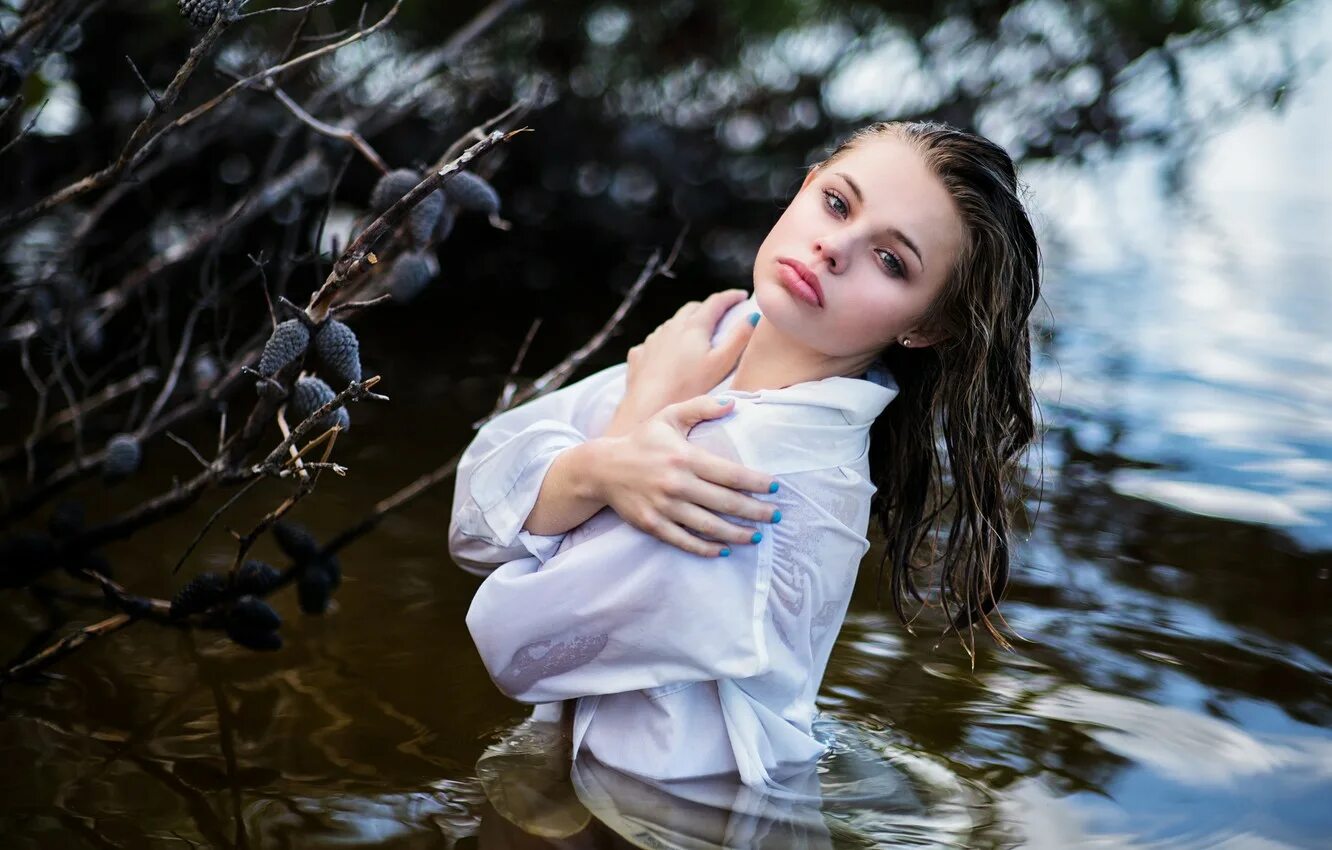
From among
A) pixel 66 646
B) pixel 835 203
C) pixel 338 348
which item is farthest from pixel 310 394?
pixel 835 203

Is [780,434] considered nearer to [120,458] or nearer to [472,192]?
[472,192]

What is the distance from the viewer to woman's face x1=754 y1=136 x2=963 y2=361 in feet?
4.25

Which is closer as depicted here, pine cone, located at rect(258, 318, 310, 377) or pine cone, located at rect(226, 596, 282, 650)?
pine cone, located at rect(258, 318, 310, 377)

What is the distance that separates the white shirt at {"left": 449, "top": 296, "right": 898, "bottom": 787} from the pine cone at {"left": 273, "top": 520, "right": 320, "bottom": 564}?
0.27 m

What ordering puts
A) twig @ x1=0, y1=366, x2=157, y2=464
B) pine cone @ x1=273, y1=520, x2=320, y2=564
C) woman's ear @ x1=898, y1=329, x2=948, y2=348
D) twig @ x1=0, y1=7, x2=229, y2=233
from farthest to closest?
twig @ x1=0, y1=366, x2=157, y2=464, pine cone @ x1=273, y1=520, x2=320, y2=564, woman's ear @ x1=898, y1=329, x2=948, y2=348, twig @ x1=0, y1=7, x2=229, y2=233

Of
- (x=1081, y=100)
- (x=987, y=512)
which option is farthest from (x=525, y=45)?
(x=987, y=512)

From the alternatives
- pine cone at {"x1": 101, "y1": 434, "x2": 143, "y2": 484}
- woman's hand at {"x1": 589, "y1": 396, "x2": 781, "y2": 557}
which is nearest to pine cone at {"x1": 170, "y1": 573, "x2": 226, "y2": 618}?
pine cone at {"x1": 101, "y1": 434, "x2": 143, "y2": 484}

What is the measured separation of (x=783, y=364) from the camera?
1380 mm

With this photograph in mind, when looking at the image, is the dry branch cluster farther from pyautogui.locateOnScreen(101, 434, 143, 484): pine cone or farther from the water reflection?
the water reflection

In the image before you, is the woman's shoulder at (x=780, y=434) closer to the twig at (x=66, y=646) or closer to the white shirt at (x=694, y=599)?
the white shirt at (x=694, y=599)

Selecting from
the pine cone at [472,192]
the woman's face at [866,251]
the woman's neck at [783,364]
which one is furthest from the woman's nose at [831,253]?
the pine cone at [472,192]

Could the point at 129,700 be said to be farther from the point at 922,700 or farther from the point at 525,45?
the point at 525,45

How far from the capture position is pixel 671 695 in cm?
132

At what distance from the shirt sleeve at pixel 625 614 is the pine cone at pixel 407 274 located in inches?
13.8
